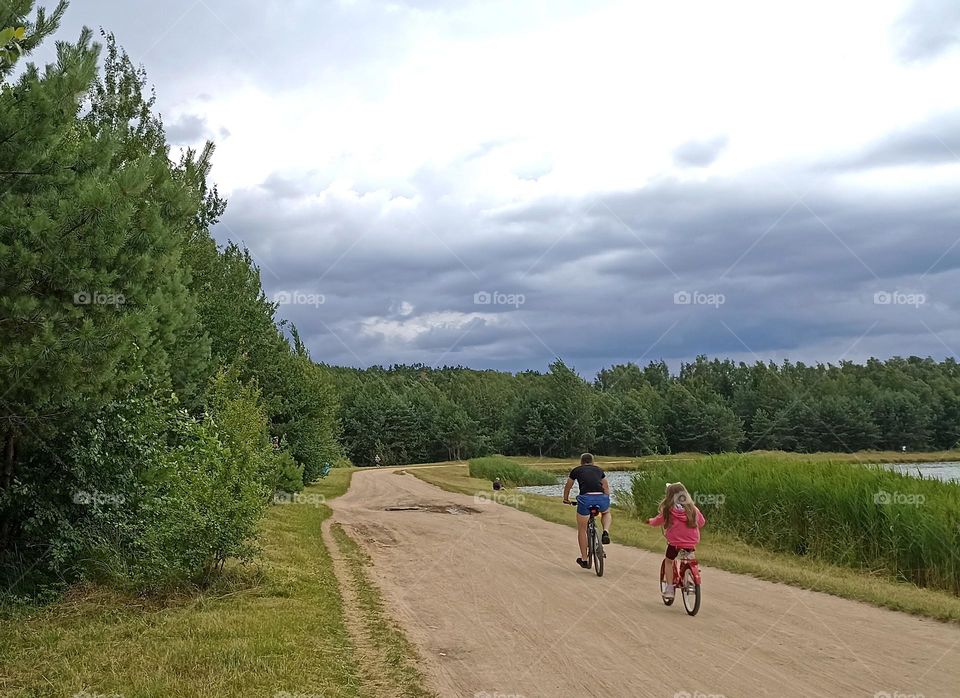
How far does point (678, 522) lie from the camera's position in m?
10.8

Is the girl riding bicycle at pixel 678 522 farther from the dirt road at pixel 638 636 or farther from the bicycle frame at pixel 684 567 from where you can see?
the dirt road at pixel 638 636

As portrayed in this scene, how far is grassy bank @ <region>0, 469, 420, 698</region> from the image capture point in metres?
7.63

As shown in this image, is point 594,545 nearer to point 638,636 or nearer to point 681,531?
point 681,531

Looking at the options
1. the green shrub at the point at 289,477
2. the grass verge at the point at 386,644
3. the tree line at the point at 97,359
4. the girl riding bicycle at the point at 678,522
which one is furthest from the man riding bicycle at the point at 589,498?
the green shrub at the point at 289,477

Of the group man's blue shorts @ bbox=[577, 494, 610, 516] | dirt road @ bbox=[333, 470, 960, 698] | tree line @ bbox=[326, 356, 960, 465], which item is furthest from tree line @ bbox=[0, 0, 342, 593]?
tree line @ bbox=[326, 356, 960, 465]

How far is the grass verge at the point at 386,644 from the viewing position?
7645 mm

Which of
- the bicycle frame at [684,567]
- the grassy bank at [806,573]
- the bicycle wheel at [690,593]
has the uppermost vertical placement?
the bicycle frame at [684,567]

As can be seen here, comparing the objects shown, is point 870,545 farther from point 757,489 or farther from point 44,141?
point 44,141

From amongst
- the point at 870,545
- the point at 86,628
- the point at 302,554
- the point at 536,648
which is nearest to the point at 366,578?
the point at 302,554

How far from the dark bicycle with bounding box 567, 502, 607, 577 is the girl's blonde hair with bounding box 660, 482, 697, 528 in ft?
9.03

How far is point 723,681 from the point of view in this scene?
7359 millimetres

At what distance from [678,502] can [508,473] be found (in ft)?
158

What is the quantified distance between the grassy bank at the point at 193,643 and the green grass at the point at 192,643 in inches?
0.5

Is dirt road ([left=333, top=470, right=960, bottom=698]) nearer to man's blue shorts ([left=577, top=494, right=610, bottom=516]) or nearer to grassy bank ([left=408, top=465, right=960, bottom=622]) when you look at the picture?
grassy bank ([left=408, top=465, right=960, bottom=622])
